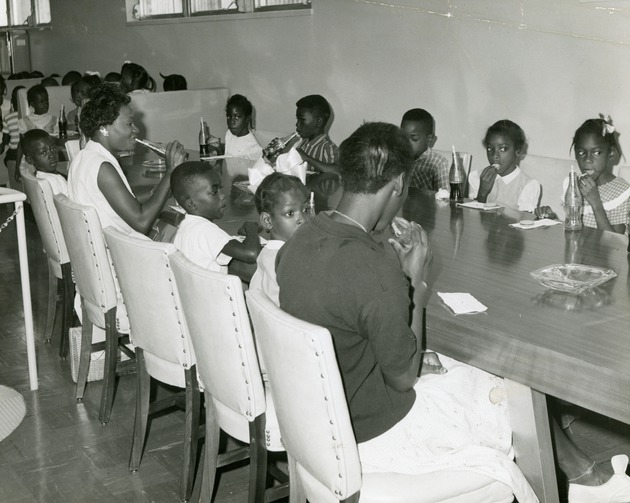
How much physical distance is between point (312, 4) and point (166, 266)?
171 inches

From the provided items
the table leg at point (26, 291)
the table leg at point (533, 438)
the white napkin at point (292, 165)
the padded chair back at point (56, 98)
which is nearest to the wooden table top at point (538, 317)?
the table leg at point (533, 438)

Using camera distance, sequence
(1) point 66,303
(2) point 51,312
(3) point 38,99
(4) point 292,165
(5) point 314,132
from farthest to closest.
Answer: (3) point 38,99
(5) point 314,132
(2) point 51,312
(1) point 66,303
(4) point 292,165

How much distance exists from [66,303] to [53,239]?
1.07 feet

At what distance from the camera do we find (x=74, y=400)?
3562 millimetres

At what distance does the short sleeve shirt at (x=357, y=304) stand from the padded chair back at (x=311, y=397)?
9 centimetres

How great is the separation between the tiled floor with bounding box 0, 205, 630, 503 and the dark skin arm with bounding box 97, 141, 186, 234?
30.1 inches

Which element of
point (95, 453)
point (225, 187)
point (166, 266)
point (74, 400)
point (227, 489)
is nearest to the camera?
point (166, 266)

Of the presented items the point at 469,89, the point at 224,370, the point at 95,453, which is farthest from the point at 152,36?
the point at 224,370

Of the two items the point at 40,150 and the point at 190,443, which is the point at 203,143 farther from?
the point at 190,443

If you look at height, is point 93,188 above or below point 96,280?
above

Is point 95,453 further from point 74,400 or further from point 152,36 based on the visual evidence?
point 152,36

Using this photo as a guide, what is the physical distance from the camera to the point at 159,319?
8.54ft

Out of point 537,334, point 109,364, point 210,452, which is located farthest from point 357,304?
point 109,364

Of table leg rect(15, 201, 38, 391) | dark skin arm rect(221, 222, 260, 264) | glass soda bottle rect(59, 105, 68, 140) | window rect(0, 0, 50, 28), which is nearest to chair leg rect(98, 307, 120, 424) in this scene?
table leg rect(15, 201, 38, 391)
